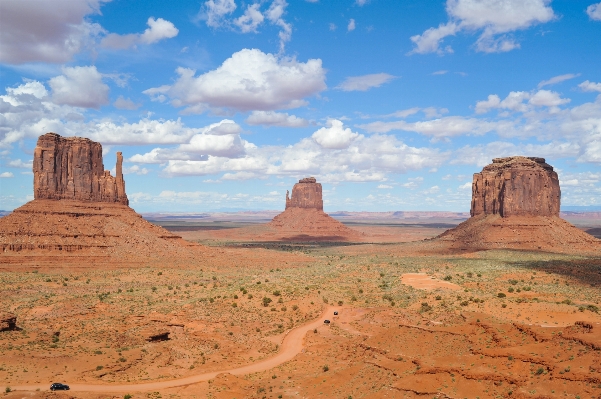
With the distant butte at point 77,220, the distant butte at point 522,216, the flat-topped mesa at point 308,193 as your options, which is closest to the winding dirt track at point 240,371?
the distant butte at point 77,220

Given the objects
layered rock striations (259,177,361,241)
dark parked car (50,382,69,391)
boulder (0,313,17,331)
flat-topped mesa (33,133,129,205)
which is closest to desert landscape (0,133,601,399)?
boulder (0,313,17,331)

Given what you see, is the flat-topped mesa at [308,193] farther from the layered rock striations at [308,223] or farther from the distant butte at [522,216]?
the distant butte at [522,216]

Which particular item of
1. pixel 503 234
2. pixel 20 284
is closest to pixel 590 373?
pixel 20 284

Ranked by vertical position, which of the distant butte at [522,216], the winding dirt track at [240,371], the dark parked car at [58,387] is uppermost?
the distant butte at [522,216]

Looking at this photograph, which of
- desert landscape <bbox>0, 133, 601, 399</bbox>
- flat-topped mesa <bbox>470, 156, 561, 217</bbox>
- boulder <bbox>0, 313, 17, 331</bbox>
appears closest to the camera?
desert landscape <bbox>0, 133, 601, 399</bbox>

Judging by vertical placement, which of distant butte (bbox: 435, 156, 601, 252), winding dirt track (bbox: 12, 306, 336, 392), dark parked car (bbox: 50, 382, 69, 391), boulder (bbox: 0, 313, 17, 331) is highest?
distant butte (bbox: 435, 156, 601, 252)

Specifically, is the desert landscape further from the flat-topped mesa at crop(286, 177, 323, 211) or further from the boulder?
the flat-topped mesa at crop(286, 177, 323, 211)

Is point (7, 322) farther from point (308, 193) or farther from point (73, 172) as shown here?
point (308, 193)
